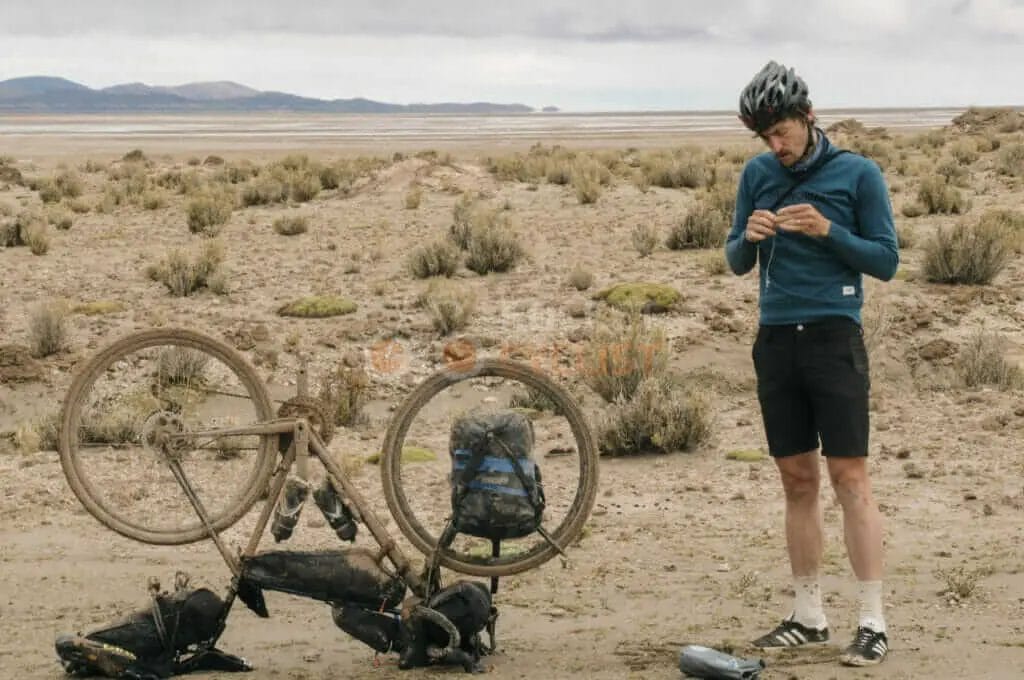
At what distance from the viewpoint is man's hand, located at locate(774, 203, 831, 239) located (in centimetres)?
541

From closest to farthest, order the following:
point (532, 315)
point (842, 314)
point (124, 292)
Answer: point (842, 314) < point (532, 315) < point (124, 292)

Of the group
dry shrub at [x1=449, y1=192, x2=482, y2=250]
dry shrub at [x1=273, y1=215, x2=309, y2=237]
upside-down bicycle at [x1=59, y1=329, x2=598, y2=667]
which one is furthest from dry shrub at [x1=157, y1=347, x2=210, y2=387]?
dry shrub at [x1=273, y1=215, x2=309, y2=237]

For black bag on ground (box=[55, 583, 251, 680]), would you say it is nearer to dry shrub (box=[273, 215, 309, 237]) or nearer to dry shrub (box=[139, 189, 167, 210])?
dry shrub (box=[273, 215, 309, 237])

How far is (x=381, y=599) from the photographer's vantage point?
231 inches

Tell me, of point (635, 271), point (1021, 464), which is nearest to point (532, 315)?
point (635, 271)

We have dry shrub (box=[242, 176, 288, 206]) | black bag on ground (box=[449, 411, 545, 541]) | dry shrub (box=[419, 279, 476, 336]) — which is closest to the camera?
black bag on ground (box=[449, 411, 545, 541])

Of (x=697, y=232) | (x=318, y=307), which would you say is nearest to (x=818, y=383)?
(x=318, y=307)

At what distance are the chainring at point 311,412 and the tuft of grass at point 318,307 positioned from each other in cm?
1050

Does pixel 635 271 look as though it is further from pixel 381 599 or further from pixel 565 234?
pixel 381 599

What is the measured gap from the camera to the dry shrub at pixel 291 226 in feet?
72.3

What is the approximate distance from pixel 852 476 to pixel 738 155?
3319cm

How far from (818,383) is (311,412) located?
192cm

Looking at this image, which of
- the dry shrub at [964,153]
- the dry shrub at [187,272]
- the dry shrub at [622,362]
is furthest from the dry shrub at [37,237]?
the dry shrub at [964,153]

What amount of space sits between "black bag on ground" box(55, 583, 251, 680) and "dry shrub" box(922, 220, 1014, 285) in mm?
12700
